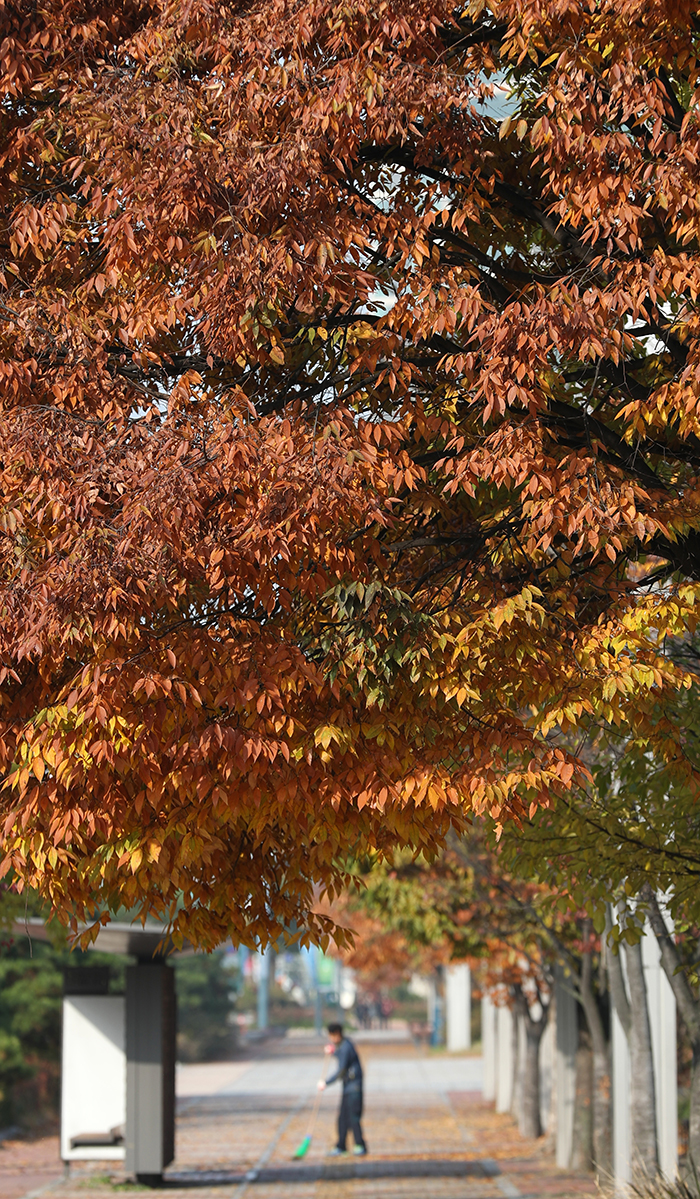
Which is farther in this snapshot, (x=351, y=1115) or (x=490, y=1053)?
(x=490, y=1053)

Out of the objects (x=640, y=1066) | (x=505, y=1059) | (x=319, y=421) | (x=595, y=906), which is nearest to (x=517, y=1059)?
(x=505, y=1059)

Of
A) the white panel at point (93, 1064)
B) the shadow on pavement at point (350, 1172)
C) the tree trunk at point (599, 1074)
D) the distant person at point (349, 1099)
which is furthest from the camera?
the distant person at point (349, 1099)

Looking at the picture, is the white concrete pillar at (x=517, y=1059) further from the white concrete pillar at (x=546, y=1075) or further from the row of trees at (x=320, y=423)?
the row of trees at (x=320, y=423)

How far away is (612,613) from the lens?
654 centimetres

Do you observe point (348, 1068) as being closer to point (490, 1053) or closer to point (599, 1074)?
point (599, 1074)

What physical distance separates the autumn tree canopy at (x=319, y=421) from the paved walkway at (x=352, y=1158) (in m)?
10.4

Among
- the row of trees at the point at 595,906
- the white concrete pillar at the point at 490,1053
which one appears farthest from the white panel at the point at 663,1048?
the white concrete pillar at the point at 490,1053

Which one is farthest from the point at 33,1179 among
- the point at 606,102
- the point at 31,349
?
the point at 606,102

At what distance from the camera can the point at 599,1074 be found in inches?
639

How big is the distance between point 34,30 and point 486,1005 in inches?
1214

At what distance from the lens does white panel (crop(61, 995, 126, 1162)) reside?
18.0 metres

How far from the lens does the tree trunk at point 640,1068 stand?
12008 mm

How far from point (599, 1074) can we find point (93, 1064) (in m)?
6.37

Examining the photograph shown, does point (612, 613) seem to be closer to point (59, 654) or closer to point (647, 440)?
point (647, 440)
